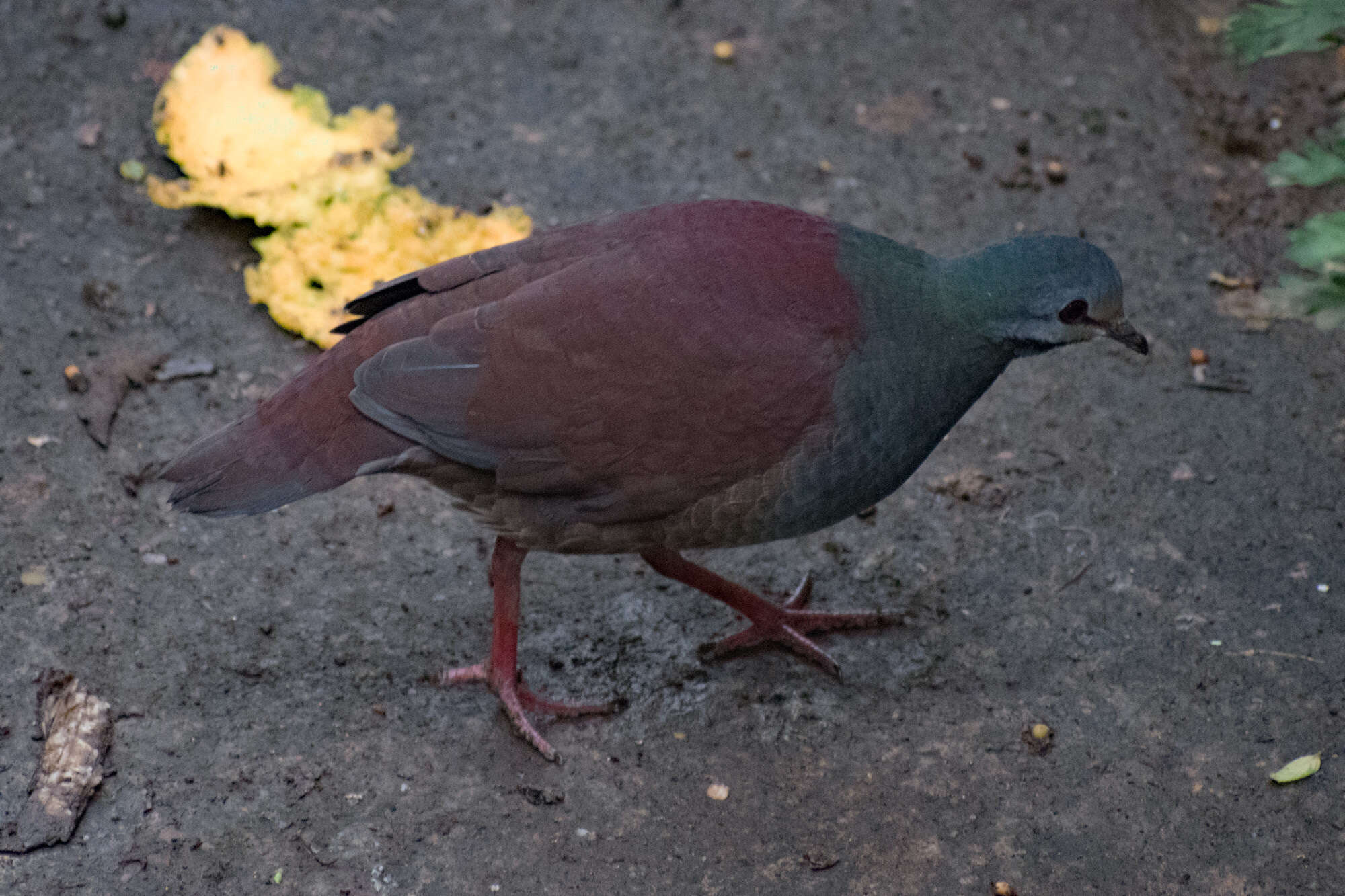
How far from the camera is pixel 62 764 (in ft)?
9.37

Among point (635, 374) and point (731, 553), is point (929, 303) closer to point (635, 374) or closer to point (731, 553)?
point (635, 374)

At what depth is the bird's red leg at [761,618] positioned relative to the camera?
11.0 feet

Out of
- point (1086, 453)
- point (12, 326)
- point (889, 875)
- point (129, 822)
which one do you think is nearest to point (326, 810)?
point (129, 822)

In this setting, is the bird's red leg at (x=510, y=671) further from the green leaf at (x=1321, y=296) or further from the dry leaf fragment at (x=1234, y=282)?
the dry leaf fragment at (x=1234, y=282)

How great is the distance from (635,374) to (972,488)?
152 cm

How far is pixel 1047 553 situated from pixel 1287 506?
0.75 meters

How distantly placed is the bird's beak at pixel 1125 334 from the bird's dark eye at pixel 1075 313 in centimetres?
7

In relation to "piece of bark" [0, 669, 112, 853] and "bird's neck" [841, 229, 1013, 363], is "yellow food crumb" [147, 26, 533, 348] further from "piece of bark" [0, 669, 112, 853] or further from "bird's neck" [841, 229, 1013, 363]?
"bird's neck" [841, 229, 1013, 363]

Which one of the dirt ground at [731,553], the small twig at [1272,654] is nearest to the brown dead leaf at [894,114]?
the dirt ground at [731,553]

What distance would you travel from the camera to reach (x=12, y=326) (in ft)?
13.0

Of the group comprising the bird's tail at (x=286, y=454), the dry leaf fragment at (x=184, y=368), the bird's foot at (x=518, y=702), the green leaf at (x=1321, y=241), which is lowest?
the bird's foot at (x=518, y=702)

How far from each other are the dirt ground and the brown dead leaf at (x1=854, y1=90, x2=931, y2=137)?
0.02 m

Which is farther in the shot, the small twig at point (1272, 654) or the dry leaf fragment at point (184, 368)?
the dry leaf fragment at point (184, 368)

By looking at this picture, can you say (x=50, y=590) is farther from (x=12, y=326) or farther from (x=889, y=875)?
(x=889, y=875)
